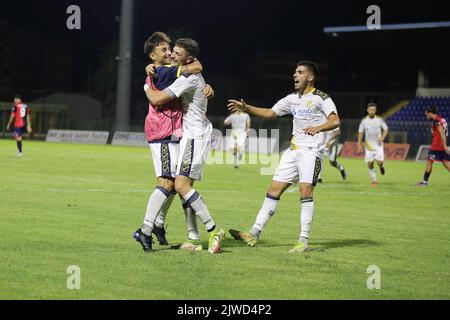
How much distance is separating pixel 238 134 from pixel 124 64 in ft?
67.6

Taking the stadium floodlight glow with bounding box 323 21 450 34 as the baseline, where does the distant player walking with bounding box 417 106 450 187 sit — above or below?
below

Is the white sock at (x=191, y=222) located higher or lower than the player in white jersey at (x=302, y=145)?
lower

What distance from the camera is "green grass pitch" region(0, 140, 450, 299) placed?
7785mm

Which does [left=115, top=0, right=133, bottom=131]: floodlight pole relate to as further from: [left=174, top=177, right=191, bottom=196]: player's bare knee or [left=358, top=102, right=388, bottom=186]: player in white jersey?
[left=174, top=177, right=191, bottom=196]: player's bare knee

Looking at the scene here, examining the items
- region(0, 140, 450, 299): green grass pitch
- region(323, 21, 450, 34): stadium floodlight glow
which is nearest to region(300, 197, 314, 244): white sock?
region(0, 140, 450, 299): green grass pitch

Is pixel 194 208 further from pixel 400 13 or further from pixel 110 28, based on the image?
pixel 110 28

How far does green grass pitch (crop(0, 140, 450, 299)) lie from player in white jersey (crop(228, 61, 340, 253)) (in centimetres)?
44

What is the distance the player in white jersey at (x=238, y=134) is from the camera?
33.2 meters

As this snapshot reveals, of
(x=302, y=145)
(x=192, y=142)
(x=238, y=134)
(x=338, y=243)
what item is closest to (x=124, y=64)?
(x=238, y=134)

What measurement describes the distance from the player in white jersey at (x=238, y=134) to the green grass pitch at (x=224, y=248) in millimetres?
12036

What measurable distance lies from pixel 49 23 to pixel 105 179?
45623mm

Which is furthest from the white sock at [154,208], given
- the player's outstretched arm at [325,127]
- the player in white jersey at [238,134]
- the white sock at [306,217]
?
the player in white jersey at [238,134]

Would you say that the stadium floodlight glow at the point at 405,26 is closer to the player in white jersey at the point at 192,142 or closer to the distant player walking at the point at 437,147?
the distant player walking at the point at 437,147

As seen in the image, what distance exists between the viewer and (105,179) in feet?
73.4
